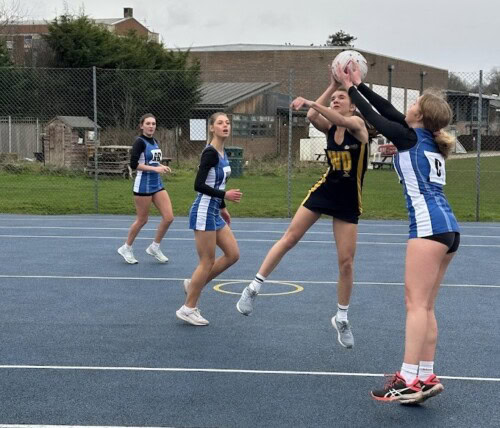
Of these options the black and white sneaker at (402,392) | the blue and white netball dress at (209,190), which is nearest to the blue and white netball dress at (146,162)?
the blue and white netball dress at (209,190)

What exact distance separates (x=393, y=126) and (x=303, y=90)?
171ft

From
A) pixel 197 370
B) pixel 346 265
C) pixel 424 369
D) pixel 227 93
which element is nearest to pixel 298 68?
pixel 227 93

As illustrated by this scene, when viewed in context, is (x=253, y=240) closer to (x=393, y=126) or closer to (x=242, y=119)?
(x=393, y=126)

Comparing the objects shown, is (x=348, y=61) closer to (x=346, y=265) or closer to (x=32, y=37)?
(x=346, y=265)

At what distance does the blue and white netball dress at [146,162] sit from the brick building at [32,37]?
32.2 m

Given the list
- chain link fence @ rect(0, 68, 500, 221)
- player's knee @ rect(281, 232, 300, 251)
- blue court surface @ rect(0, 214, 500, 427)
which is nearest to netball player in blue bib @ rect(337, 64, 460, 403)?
blue court surface @ rect(0, 214, 500, 427)

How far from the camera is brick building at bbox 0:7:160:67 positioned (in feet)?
142

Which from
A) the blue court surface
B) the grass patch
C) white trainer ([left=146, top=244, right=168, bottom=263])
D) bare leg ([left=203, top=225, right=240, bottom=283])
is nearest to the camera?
the blue court surface

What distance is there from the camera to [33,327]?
7551mm

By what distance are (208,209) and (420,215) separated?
2583mm

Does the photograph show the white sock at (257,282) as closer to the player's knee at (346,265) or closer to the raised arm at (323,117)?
the player's knee at (346,265)

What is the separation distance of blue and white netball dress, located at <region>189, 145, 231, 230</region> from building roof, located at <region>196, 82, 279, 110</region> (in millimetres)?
32494

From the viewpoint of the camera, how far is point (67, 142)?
2850 centimetres

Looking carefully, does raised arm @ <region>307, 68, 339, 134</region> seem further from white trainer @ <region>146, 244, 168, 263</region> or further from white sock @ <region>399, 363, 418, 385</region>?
white trainer @ <region>146, 244, 168, 263</region>
